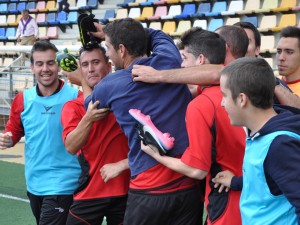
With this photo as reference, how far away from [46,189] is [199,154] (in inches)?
61.3

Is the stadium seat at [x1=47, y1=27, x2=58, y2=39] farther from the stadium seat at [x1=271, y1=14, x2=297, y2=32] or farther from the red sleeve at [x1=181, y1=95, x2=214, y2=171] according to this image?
the red sleeve at [x1=181, y1=95, x2=214, y2=171]

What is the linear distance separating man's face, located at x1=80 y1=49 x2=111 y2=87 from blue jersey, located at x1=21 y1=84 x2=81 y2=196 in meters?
0.51

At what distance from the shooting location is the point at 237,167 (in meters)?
2.70

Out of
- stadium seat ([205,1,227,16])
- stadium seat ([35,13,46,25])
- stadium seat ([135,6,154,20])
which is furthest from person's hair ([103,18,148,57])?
stadium seat ([35,13,46,25])

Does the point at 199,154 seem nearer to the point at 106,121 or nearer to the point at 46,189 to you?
the point at 106,121

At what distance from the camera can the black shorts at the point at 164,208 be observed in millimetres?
2863

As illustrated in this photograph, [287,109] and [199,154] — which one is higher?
[287,109]

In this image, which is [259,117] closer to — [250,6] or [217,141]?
[217,141]

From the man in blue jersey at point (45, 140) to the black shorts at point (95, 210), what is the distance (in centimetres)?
33

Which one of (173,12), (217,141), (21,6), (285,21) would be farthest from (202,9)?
(217,141)

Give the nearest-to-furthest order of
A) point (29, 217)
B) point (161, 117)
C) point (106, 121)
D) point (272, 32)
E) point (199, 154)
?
1. point (199, 154)
2. point (161, 117)
3. point (106, 121)
4. point (29, 217)
5. point (272, 32)

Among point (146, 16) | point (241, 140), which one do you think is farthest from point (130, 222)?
point (146, 16)

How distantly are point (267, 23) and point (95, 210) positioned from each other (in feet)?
32.0

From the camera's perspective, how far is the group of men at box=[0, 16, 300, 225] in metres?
2.20
